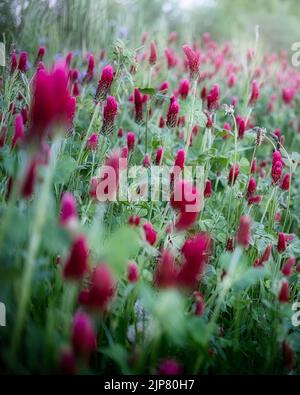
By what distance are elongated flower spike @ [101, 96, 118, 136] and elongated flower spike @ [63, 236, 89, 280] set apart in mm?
875

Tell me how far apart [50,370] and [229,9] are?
13.2m

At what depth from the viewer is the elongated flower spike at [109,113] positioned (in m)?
1.65

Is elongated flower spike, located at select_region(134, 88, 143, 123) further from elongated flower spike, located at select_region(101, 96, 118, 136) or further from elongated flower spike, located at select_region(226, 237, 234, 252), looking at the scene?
elongated flower spike, located at select_region(226, 237, 234, 252)

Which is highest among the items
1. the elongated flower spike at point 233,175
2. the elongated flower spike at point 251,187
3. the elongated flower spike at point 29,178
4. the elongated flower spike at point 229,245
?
the elongated flower spike at point 29,178

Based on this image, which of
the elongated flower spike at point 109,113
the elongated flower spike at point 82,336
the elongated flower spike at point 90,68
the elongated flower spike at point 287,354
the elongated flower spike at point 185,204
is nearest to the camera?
the elongated flower spike at point 82,336

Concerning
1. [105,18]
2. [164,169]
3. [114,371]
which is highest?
[105,18]

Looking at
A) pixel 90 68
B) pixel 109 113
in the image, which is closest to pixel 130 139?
pixel 109 113

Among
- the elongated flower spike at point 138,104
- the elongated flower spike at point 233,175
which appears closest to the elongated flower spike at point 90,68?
the elongated flower spike at point 138,104

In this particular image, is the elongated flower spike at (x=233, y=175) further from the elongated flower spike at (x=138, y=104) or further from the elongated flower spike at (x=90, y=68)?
the elongated flower spike at (x=90, y=68)

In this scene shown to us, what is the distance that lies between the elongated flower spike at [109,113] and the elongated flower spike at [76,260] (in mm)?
875

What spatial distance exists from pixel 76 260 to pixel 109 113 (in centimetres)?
91

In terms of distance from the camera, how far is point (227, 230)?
6.23 ft
